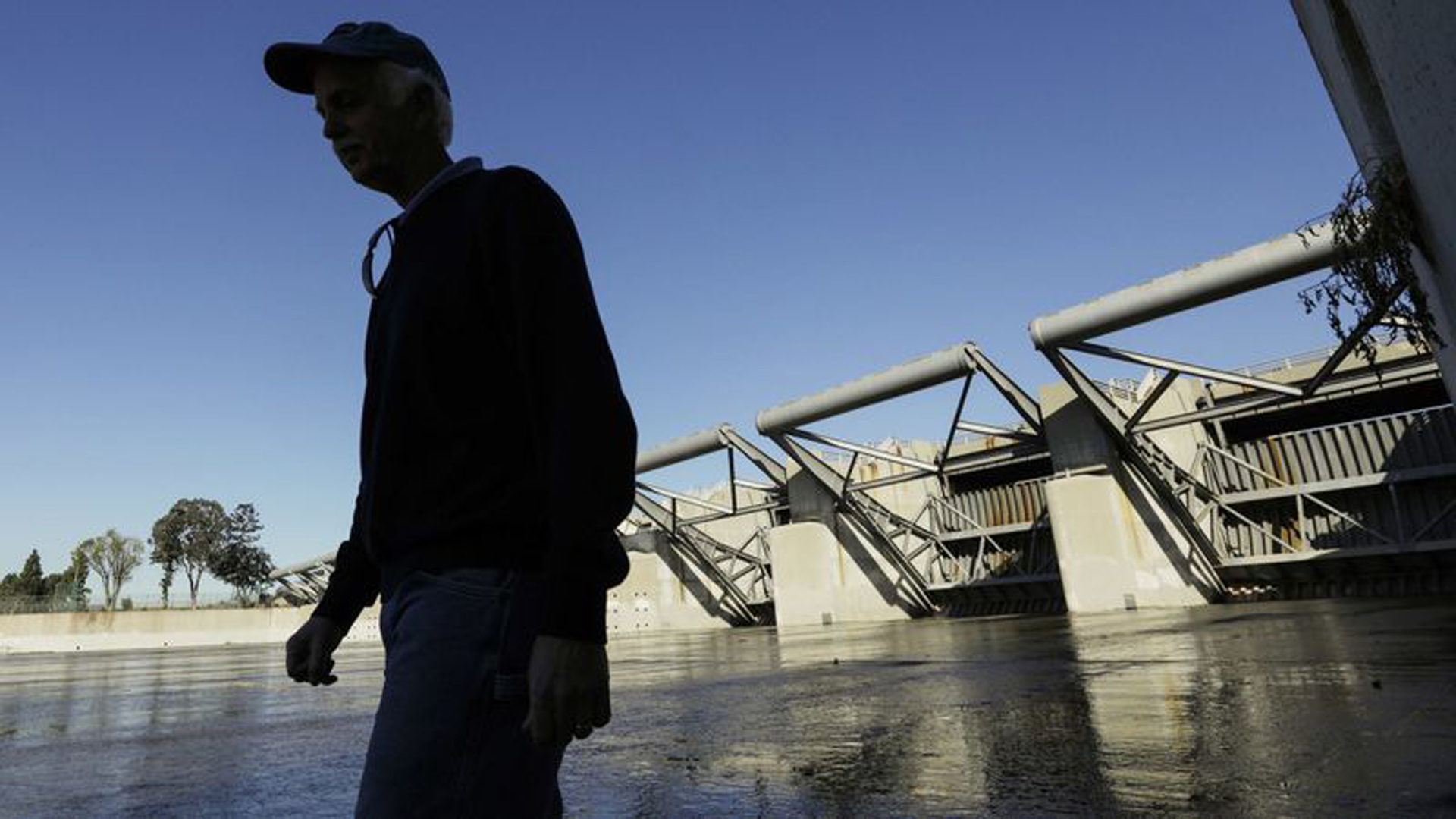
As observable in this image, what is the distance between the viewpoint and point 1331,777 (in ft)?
8.63

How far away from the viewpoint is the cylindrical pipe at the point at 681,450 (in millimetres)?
27578

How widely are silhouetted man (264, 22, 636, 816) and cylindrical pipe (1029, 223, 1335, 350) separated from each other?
1526 cm

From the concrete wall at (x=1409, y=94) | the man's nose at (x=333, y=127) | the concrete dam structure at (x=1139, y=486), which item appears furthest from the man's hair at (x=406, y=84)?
the concrete dam structure at (x=1139, y=486)

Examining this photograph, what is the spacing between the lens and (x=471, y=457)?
4.17ft

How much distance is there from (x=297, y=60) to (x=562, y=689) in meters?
1.27

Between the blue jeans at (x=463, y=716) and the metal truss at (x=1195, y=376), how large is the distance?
15358 mm

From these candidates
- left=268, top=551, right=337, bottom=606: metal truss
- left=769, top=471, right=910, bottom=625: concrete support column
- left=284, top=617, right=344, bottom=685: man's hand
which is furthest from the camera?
left=268, top=551, right=337, bottom=606: metal truss

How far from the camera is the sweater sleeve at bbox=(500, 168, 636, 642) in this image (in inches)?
43.2

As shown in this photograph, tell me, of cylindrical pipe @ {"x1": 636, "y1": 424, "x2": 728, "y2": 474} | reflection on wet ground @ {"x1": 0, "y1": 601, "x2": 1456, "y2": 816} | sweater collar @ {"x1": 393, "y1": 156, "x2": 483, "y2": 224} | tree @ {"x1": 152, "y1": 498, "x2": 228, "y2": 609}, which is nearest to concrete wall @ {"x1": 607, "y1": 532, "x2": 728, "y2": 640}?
cylindrical pipe @ {"x1": 636, "y1": 424, "x2": 728, "y2": 474}

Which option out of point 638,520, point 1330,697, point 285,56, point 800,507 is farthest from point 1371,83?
point 638,520

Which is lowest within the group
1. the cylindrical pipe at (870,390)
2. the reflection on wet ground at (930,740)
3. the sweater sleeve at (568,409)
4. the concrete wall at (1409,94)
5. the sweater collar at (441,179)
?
the reflection on wet ground at (930,740)

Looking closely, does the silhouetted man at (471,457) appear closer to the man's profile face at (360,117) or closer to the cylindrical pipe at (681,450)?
the man's profile face at (360,117)

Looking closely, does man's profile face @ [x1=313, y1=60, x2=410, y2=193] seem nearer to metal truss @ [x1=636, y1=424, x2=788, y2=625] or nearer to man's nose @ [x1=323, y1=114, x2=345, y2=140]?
man's nose @ [x1=323, y1=114, x2=345, y2=140]

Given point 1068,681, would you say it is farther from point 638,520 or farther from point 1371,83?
point 638,520
